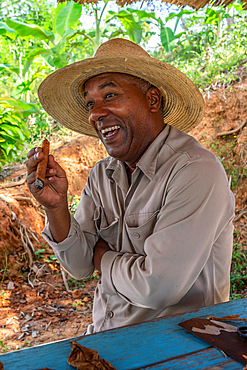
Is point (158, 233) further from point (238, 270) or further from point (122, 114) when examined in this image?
point (238, 270)

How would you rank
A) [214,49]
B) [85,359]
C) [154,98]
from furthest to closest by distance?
[214,49], [154,98], [85,359]

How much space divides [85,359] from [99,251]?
2.74 ft

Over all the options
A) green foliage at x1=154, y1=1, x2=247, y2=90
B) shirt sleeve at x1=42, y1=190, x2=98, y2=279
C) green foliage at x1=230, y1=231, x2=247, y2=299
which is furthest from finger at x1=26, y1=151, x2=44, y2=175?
green foliage at x1=154, y1=1, x2=247, y2=90

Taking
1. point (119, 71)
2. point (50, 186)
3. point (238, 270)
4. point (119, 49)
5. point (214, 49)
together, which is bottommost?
point (238, 270)

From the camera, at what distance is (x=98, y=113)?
1.74m

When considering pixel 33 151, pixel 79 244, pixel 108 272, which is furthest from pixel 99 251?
pixel 33 151

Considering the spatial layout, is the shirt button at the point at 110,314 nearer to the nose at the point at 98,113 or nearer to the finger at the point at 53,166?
the finger at the point at 53,166

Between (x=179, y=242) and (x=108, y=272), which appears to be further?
(x=108, y=272)

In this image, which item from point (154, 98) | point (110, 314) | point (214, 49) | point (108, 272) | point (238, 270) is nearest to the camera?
point (108, 272)

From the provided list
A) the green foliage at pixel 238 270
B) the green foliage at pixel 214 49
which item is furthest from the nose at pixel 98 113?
the green foliage at pixel 214 49

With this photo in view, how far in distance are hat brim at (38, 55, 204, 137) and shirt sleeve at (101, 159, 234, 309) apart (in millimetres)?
522

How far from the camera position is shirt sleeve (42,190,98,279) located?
1763 millimetres

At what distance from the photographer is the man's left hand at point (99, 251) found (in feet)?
5.68

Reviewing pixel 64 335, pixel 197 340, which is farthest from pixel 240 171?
pixel 197 340
